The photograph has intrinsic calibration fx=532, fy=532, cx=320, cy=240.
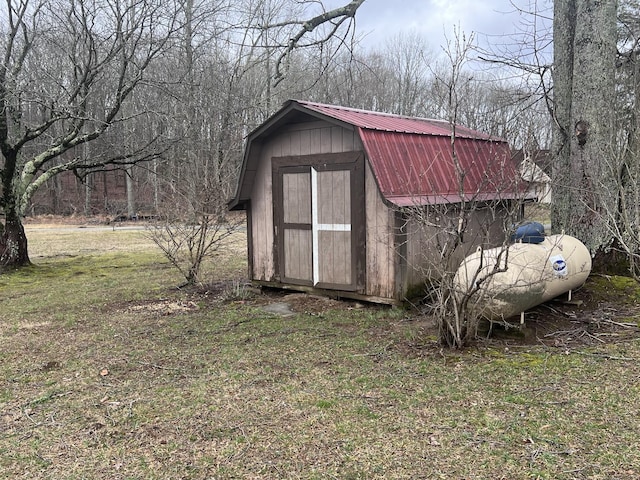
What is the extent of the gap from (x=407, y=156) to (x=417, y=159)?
19 cm

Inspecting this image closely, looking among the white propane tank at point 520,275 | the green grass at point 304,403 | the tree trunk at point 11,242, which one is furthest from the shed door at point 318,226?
the tree trunk at point 11,242

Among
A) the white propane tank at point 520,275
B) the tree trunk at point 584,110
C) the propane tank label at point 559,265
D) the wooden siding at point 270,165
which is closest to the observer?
A: the white propane tank at point 520,275

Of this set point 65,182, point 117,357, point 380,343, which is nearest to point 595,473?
point 380,343

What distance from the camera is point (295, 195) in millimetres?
7793

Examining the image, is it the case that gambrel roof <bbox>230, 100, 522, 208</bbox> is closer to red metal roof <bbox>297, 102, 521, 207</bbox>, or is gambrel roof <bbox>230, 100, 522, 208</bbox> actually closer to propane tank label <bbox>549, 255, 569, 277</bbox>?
red metal roof <bbox>297, 102, 521, 207</bbox>

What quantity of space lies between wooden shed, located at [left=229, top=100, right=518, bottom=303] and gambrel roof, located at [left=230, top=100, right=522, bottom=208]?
18mm

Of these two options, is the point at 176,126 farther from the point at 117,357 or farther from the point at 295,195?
the point at 117,357

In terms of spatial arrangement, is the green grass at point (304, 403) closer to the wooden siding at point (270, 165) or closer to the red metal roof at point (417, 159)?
the red metal roof at point (417, 159)

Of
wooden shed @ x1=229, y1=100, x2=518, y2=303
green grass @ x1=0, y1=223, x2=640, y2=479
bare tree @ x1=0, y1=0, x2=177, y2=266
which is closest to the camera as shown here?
green grass @ x1=0, y1=223, x2=640, y2=479

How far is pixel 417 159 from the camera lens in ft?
23.3

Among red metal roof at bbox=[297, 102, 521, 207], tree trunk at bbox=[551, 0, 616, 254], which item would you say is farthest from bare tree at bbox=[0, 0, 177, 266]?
tree trunk at bbox=[551, 0, 616, 254]

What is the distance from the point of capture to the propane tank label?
5.73 m

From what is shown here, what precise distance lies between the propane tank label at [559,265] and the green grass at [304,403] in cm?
100

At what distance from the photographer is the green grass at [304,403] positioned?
3137 mm
